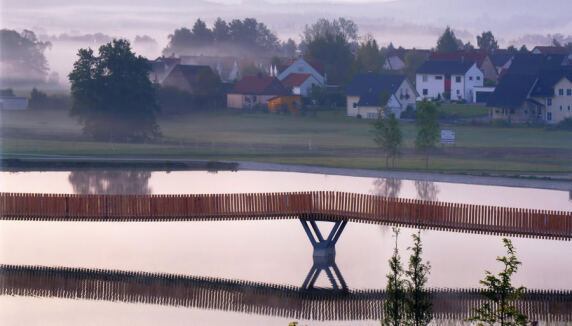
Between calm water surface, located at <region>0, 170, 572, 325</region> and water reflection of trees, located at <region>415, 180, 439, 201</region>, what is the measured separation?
0.97 feet

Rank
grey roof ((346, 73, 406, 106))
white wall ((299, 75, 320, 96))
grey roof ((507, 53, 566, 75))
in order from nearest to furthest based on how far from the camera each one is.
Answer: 1. grey roof ((346, 73, 406, 106))
2. grey roof ((507, 53, 566, 75))
3. white wall ((299, 75, 320, 96))

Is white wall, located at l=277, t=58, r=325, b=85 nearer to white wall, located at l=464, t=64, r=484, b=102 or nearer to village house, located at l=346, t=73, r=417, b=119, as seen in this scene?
white wall, located at l=464, t=64, r=484, b=102

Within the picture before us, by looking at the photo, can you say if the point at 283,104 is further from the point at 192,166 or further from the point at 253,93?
the point at 192,166

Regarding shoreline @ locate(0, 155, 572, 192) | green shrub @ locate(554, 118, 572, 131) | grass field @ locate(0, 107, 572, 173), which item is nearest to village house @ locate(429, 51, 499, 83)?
grass field @ locate(0, 107, 572, 173)

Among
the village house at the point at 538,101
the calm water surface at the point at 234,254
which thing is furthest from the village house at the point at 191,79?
the calm water surface at the point at 234,254

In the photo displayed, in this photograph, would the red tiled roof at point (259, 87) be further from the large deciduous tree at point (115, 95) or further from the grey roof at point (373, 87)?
the large deciduous tree at point (115, 95)

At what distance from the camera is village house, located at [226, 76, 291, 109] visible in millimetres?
143750

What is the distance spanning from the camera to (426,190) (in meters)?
77.8

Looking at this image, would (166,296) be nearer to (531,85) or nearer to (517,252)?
(517,252)

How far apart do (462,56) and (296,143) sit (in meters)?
65.6

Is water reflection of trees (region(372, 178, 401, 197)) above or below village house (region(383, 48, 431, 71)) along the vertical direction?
below

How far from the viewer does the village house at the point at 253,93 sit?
472 ft

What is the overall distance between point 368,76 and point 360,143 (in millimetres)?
31424

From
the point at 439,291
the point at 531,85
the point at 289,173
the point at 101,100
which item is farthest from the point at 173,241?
the point at 531,85
